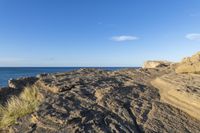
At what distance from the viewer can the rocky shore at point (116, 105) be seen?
7441 mm

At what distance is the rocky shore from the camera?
7441mm

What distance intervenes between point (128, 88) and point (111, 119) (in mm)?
2404

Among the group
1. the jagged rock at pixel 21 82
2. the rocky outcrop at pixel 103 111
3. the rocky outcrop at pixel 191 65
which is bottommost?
the rocky outcrop at pixel 103 111

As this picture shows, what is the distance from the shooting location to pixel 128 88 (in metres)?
9.87

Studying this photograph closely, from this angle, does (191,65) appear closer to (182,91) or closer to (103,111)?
(182,91)

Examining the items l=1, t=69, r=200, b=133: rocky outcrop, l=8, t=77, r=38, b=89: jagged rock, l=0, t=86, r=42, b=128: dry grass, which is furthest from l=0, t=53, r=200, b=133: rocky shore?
l=8, t=77, r=38, b=89: jagged rock

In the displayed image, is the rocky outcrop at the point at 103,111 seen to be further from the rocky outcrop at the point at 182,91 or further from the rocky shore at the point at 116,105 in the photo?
the rocky outcrop at the point at 182,91

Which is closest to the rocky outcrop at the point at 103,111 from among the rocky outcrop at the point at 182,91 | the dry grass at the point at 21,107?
the rocky outcrop at the point at 182,91

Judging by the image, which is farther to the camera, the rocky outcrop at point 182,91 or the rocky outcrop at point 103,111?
the rocky outcrop at point 182,91

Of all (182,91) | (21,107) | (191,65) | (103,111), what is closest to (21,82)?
(21,107)

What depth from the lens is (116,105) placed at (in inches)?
330

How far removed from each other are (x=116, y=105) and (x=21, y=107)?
2901 mm

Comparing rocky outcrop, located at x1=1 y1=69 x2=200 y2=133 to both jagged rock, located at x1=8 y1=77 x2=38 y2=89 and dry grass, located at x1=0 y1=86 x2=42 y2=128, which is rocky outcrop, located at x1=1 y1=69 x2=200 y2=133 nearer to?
dry grass, located at x1=0 y1=86 x2=42 y2=128

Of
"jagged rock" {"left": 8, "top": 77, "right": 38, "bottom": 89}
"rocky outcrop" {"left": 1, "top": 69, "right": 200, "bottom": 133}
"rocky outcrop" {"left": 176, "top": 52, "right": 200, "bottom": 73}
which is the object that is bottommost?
"rocky outcrop" {"left": 1, "top": 69, "right": 200, "bottom": 133}
